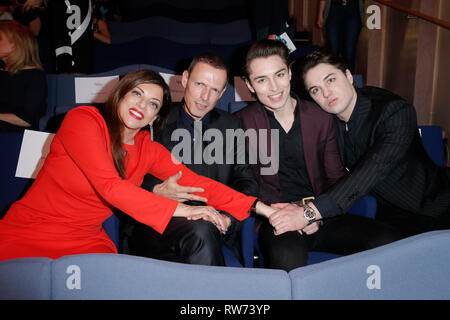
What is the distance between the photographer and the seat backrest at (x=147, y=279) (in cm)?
76

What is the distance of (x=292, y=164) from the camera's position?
187 centimetres

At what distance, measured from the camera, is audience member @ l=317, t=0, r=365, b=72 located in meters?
3.95

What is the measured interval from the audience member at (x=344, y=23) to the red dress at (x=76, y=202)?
3284 millimetres

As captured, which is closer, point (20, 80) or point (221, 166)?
point (221, 166)

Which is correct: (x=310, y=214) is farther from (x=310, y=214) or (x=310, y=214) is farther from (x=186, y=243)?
(x=186, y=243)

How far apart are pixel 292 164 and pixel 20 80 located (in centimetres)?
210

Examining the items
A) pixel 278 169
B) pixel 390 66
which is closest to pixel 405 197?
pixel 278 169

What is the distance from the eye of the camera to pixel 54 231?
1.40 m

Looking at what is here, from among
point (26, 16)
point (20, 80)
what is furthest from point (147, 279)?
point (26, 16)

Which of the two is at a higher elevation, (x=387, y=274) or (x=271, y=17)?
(x=271, y=17)

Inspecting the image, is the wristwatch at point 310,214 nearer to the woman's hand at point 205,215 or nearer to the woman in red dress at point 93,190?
the woman in red dress at point 93,190

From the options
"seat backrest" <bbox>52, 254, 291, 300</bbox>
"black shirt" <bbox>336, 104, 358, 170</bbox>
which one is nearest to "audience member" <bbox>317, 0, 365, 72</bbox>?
"black shirt" <bbox>336, 104, 358, 170</bbox>

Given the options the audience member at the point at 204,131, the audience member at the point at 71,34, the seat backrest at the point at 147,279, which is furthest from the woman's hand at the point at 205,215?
the audience member at the point at 71,34

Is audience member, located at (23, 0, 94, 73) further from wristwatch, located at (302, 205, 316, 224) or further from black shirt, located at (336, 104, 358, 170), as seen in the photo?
wristwatch, located at (302, 205, 316, 224)
